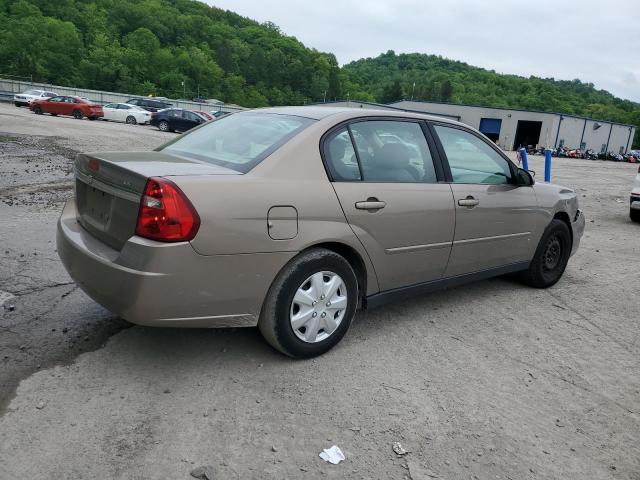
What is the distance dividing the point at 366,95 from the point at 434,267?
413 feet

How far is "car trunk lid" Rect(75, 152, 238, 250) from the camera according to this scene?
285 centimetres

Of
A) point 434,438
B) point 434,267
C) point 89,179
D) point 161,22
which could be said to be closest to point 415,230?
point 434,267

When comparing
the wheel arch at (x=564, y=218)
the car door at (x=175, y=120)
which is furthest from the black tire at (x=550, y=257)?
the car door at (x=175, y=120)

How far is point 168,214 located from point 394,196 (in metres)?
1.59

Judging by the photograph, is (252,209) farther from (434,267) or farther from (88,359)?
(434,267)

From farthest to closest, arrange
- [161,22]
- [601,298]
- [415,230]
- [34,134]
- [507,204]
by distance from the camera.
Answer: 1. [161,22]
2. [34,134]
3. [601,298]
4. [507,204]
5. [415,230]

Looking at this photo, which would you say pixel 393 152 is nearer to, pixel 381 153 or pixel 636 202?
pixel 381 153

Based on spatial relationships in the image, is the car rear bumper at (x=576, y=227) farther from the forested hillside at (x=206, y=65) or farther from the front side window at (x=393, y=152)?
the forested hillside at (x=206, y=65)

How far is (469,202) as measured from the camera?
4.10 metres

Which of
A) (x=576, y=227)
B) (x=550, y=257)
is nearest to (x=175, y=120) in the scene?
(x=576, y=227)

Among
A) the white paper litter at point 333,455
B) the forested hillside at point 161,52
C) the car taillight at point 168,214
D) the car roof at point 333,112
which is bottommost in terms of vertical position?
the white paper litter at point 333,455

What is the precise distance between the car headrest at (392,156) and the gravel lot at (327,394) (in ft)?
4.07

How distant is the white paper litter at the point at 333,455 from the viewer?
2.42 m

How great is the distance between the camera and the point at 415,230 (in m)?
3.72
